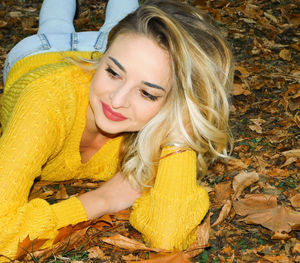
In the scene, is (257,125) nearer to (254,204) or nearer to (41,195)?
(254,204)

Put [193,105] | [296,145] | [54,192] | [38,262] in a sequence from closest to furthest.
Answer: [38,262] < [193,105] < [54,192] < [296,145]

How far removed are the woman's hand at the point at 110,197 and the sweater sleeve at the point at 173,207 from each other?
0.73ft

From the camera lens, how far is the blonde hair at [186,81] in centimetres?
284

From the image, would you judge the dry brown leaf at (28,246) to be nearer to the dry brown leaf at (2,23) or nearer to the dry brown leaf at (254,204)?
the dry brown leaf at (254,204)

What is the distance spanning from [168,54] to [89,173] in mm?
1298

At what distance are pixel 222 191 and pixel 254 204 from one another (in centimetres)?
27

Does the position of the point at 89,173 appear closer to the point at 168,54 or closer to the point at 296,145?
the point at 168,54

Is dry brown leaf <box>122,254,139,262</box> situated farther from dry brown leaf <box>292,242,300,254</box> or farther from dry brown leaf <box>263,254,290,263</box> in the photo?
dry brown leaf <box>292,242,300,254</box>

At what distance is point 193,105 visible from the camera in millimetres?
3004

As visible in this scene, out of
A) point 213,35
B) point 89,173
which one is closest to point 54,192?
point 89,173

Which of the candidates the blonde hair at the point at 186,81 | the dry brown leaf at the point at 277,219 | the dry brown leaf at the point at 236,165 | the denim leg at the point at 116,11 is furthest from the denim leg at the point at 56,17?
the dry brown leaf at the point at 277,219

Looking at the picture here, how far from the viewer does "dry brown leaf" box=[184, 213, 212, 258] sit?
114 inches

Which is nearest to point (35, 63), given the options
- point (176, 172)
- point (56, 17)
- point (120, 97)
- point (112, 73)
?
point (56, 17)

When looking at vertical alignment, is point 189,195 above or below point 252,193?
above
